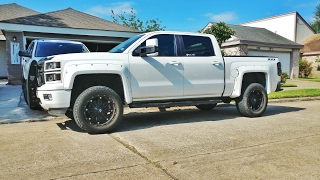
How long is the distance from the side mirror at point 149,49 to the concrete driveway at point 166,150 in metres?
1.49

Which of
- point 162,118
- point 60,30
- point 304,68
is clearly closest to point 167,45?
point 162,118

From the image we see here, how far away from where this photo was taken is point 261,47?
75.8 feet

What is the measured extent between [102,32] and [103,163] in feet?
41.5

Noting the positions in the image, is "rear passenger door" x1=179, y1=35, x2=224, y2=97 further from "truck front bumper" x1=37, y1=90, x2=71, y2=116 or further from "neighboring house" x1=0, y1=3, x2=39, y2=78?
"neighboring house" x1=0, y1=3, x2=39, y2=78

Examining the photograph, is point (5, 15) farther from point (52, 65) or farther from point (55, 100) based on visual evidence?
point (55, 100)

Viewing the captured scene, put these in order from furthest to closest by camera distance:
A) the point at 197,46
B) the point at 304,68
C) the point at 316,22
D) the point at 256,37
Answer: the point at 316,22 → the point at 304,68 → the point at 256,37 → the point at 197,46

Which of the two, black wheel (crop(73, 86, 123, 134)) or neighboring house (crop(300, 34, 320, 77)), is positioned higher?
neighboring house (crop(300, 34, 320, 77))

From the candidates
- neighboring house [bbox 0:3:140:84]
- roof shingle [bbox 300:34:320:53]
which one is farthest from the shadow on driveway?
roof shingle [bbox 300:34:320:53]

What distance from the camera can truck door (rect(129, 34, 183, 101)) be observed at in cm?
554

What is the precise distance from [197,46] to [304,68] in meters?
26.0

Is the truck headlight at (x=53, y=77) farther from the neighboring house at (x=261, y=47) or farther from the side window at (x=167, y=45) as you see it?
the neighboring house at (x=261, y=47)

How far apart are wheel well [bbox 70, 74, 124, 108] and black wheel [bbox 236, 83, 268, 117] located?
2997mm

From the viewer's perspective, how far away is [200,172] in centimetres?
339

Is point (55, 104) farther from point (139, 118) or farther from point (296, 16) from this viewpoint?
point (296, 16)
